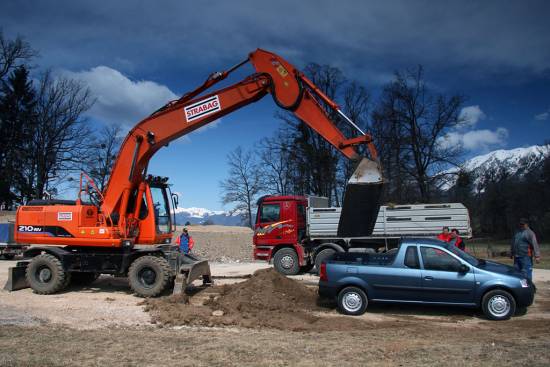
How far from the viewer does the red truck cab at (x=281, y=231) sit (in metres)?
17.2

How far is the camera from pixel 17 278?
12.8 metres

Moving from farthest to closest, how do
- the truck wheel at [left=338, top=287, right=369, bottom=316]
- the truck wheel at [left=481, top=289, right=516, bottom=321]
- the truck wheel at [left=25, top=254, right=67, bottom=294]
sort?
the truck wheel at [left=25, top=254, right=67, bottom=294] → the truck wheel at [left=338, top=287, right=369, bottom=316] → the truck wheel at [left=481, top=289, right=516, bottom=321]

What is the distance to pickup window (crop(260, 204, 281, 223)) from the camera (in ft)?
57.3

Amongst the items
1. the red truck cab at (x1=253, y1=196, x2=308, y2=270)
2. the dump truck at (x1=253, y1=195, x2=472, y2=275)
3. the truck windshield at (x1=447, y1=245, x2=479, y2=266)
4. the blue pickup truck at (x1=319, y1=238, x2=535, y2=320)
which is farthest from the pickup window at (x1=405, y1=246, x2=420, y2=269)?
the red truck cab at (x1=253, y1=196, x2=308, y2=270)

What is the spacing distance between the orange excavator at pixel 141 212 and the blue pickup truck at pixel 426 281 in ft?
7.39

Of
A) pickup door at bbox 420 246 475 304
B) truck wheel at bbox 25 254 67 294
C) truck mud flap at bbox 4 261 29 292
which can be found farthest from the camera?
truck mud flap at bbox 4 261 29 292

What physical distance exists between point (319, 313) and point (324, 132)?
176 inches

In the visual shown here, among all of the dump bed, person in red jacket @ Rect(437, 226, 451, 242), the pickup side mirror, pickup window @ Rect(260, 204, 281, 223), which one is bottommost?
the pickup side mirror

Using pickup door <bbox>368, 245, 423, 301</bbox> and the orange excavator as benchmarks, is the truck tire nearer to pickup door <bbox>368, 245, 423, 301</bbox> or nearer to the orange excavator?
the orange excavator

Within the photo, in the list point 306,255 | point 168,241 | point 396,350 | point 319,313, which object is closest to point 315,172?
point 306,255

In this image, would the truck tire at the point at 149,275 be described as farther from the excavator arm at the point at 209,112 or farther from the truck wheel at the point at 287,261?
the truck wheel at the point at 287,261

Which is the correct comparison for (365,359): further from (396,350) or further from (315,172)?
(315,172)

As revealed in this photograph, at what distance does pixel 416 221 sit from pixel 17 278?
490 inches

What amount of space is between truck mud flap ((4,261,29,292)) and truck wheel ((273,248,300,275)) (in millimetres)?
8181
